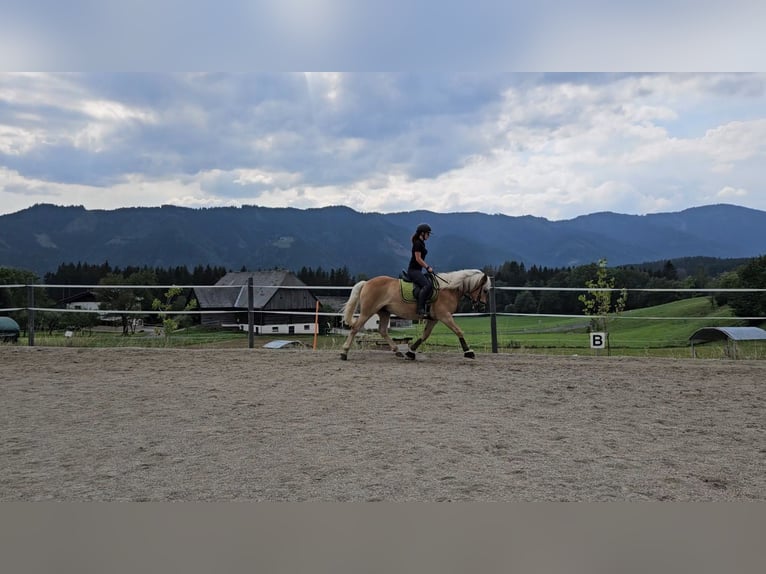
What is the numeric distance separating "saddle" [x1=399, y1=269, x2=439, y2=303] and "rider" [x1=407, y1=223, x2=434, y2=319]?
0.06m

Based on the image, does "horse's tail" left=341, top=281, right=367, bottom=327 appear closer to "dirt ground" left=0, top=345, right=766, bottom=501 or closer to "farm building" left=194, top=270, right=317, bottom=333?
"dirt ground" left=0, top=345, right=766, bottom=501

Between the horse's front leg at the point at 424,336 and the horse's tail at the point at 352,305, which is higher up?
the horse's tail at the point at 352,305

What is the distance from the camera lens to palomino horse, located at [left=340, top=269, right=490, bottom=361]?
7.18 meters

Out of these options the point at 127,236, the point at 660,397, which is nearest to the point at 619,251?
the point at 127,236

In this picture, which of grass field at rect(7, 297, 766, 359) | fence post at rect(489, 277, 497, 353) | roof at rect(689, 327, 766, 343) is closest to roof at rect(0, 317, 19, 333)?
grass field at rect(7, 297, 766, 359)

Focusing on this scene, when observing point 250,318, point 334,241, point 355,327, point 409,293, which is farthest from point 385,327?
point 334,241

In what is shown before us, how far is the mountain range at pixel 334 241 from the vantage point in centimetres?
4922

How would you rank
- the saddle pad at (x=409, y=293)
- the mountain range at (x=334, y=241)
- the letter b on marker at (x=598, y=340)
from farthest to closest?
the mountain range at (x=334, y=241), the letter b on marker at (x=598, y=340), the saddle pad at (x=409, y=293)

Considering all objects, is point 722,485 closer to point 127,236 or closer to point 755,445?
point 755,445

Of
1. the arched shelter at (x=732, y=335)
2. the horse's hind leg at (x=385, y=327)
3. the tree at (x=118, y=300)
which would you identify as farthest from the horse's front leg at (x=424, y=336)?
the tree at (x=118, y=300)

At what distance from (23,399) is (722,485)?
5640 mm

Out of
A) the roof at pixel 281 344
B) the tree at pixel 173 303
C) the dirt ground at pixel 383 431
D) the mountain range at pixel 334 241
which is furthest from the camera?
the mountain range at pixel 334 241

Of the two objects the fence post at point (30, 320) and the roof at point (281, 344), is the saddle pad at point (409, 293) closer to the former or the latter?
the roof at point (281, 344)

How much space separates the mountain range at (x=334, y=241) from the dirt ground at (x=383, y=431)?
3741cm
